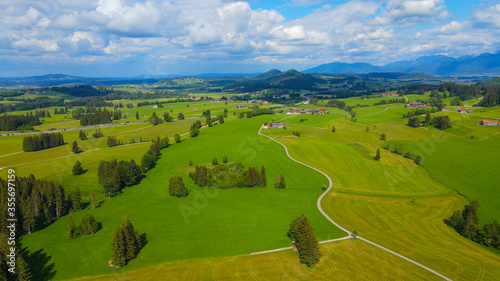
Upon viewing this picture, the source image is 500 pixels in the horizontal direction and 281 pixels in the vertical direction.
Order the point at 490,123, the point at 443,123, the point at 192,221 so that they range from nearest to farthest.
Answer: the point at 192,221, the point at 490,123, the point at 443,123

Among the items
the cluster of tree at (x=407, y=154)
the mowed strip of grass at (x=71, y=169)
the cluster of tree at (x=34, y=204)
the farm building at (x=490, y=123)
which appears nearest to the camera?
the cluster of tree at (x=34, y=204)

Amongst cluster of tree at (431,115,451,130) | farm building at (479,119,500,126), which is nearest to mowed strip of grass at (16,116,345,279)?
cluster of tree at (431,115,451,130)

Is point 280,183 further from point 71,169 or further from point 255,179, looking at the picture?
point 71,169

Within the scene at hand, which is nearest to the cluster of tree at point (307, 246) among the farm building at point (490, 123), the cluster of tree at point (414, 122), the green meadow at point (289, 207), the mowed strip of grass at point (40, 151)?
the green meadow at point (289, 207)

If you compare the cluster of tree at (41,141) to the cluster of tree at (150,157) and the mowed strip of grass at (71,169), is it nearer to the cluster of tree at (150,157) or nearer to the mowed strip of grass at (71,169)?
the mowed strip of grass at (71,169)

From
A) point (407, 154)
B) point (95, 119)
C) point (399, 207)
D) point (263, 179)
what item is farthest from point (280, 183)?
point (95, 119)
